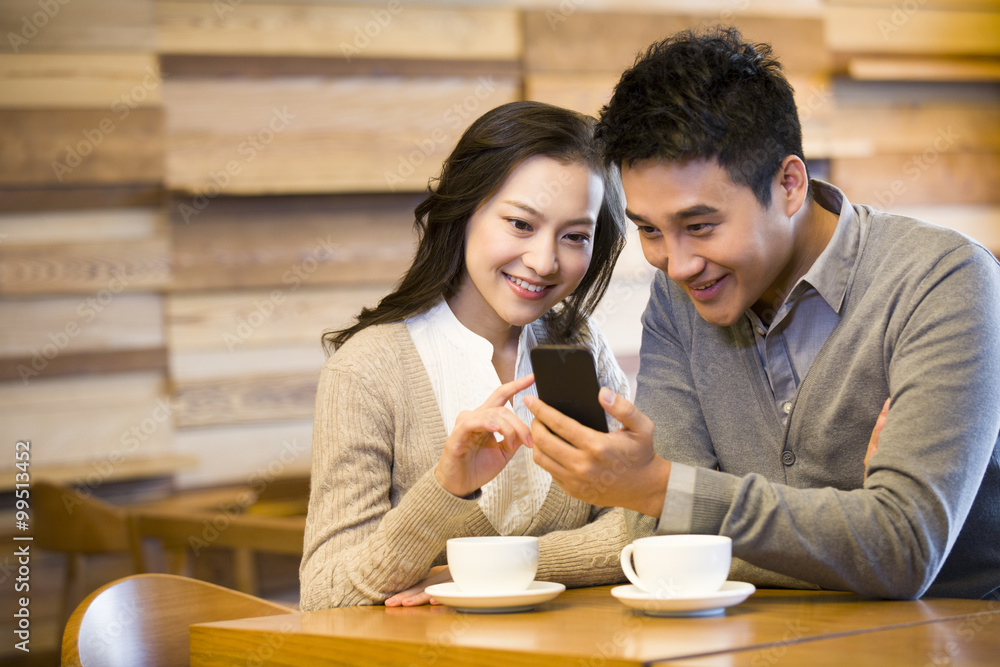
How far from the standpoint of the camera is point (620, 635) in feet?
3.35

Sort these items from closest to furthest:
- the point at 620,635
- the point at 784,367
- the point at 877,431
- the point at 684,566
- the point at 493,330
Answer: the point at 620,635 < the point at 684,566 < the point at 877,431 < the point at 784,367 < the point at 493,330

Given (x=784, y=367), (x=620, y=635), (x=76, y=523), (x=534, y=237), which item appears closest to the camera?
(x=620, y=635)

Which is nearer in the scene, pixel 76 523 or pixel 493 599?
pixel 493 599

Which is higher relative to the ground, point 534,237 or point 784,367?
point 534,237

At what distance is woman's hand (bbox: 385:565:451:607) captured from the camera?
4.58 ft

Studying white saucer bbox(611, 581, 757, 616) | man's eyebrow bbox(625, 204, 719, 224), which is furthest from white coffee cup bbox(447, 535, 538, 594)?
man's eyebrow bbox(625, 204, 719, 224)

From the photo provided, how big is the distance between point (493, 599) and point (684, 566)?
0.24 meters

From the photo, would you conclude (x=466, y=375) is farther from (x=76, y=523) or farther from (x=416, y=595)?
(x=76, y=523)

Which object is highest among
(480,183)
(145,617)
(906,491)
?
(480,183)

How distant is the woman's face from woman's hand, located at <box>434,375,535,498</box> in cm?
36

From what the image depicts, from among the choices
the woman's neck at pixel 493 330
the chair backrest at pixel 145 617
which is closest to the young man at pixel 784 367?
the woman's neck at pixel 493 330

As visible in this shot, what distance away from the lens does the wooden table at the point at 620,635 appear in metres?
0.93

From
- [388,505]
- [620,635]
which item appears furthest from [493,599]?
[388,505]

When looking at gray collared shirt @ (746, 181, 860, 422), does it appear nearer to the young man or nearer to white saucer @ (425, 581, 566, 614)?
the young man
